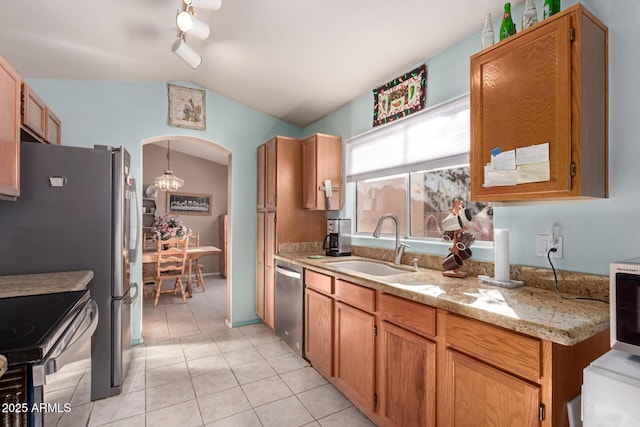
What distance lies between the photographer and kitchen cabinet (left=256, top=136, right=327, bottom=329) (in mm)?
3277

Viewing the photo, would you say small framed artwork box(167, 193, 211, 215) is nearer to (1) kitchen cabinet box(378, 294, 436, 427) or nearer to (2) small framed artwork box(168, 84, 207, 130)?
(2) small framed artwork box(168, 84, 207, 130)

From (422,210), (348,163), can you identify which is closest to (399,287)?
(422,210)

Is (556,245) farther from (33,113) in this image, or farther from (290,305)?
(33,113)

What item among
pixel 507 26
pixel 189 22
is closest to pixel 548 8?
pixel 507 26

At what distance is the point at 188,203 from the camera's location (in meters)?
6.82

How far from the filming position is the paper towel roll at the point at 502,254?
1.60m

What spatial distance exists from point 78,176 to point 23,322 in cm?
129

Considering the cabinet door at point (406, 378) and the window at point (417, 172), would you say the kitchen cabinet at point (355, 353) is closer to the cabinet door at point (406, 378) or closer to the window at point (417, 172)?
the cabinet door at point (406, 378)

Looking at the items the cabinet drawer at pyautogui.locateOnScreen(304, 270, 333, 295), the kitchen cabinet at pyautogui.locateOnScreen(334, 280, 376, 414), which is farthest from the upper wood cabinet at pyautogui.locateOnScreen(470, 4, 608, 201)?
the cabinet drawer at pyautogui.locateOnScreen(304, 270, 333, 295)

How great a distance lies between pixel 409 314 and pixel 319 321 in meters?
1.02

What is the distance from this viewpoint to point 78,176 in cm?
207

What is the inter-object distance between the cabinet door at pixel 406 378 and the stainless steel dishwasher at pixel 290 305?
105cm

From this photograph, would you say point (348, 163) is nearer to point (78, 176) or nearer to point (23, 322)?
point (78, 176)

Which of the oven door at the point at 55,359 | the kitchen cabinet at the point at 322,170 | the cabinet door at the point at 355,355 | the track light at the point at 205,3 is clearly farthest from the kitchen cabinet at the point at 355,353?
the track light at the point at 205,3
